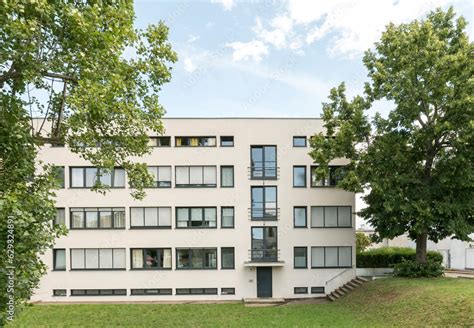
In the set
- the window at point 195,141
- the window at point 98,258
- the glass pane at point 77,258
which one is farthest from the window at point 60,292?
the window at point 195,141

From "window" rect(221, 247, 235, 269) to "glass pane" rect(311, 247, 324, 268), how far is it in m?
5.53

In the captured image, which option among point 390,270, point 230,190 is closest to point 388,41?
point 230,190

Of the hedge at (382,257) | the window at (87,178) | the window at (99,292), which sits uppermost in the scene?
the window at (87,178)

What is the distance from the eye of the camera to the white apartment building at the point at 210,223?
23125mm

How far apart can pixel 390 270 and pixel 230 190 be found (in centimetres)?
1233

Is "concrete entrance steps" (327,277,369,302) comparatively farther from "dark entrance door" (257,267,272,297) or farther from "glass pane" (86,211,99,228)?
"glass pane" (86,211,99,228)

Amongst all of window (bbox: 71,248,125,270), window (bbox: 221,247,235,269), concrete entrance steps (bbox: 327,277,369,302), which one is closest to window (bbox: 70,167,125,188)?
window (bbox: 71,248,125,270)

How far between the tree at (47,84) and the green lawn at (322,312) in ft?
32.8

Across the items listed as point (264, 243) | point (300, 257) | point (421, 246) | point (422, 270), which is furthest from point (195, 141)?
point (422, 270)

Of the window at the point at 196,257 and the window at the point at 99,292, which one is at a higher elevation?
the window at the point at 196,257

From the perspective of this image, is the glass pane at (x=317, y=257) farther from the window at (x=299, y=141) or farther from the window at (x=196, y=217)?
the window at (x=299, y=141)

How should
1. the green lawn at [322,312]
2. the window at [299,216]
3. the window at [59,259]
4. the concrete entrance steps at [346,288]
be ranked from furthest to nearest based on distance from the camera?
the window at [299,216] → the window at [59,259] → the concrete entrance steps at [346,288] → the green lawn at [322,312]

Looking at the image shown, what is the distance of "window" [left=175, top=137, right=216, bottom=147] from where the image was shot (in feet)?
78.4

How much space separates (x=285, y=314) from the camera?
18078 millimetres
